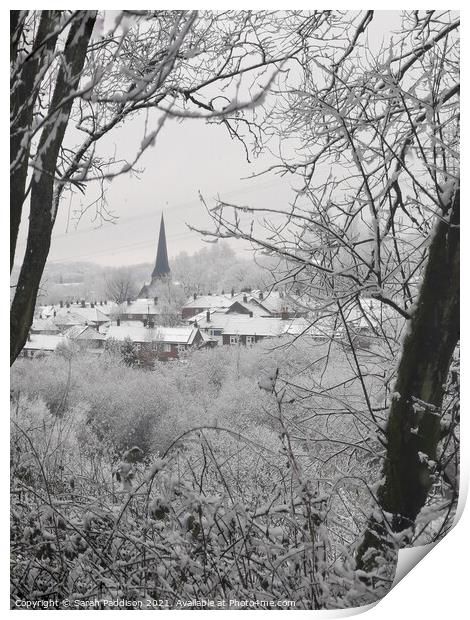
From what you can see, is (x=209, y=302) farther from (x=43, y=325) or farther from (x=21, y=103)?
(x=21, y=103)

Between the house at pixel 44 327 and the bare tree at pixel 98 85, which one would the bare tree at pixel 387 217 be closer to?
the bare tree at pixel 98 85

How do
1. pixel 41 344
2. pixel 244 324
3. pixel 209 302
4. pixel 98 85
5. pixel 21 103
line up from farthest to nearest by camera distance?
1. pixel 209 302
2. pixel 244 324
3. pixel 41 344
4. pixel 98 85
5. pixel 21 103

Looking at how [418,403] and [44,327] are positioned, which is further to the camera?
[44,327]

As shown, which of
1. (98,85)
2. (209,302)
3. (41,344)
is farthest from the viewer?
(209,302)

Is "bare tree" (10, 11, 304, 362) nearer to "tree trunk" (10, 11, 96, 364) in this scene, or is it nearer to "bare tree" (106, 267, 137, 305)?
"tree trunk" (10, 11, 96, 364)

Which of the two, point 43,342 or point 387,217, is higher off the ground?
point 387,217

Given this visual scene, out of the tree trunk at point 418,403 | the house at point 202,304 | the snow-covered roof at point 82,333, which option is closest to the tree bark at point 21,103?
the snow-covered roof at point 82,333

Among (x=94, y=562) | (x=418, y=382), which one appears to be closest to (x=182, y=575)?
(x=94, y=562)

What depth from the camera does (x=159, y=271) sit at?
8.57ft

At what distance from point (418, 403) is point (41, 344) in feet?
5.60

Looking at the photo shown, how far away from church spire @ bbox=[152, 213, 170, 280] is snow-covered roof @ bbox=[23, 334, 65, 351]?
54cm

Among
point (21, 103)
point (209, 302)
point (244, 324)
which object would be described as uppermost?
point (21, 103)

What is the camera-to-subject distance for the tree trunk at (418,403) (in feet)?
7.64

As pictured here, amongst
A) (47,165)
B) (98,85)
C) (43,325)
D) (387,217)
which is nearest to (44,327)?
(43,325)
